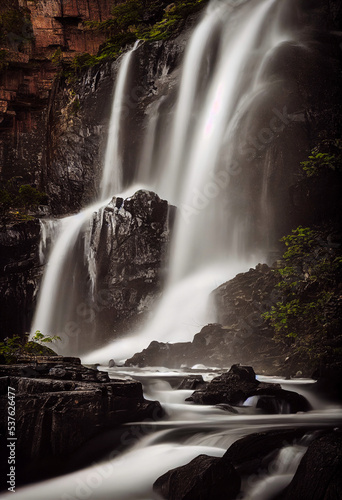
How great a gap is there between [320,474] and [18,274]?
11.1 metres

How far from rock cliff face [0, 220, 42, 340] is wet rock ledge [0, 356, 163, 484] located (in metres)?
7.68

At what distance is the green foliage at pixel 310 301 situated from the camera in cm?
793

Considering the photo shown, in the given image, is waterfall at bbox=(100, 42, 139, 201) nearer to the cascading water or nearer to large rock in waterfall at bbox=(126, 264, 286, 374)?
the cascading water

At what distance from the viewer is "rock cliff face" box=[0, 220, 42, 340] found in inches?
508

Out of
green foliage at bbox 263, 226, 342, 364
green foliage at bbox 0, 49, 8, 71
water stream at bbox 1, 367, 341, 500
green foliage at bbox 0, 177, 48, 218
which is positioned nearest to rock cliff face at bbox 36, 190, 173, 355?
green foliage at bbox 263, 226, 342, 364

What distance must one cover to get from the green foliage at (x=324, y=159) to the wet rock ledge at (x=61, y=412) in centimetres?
662

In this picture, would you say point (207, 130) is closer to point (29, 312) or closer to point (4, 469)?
point (29, 312)

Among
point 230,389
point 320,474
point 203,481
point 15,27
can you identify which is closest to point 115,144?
point 15,27

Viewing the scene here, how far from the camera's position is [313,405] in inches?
243

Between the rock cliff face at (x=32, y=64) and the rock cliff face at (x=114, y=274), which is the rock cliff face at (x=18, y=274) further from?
the rock cliff face at (x=32, y=64)

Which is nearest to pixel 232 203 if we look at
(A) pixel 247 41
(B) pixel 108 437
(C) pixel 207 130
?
(C) pixel 207 130

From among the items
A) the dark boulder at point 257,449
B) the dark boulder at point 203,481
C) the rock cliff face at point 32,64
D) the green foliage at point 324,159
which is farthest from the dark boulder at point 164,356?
the rock cliff face at point 32,64

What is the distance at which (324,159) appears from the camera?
10305mm

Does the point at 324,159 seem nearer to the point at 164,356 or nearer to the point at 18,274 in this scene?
the point at 164,356
